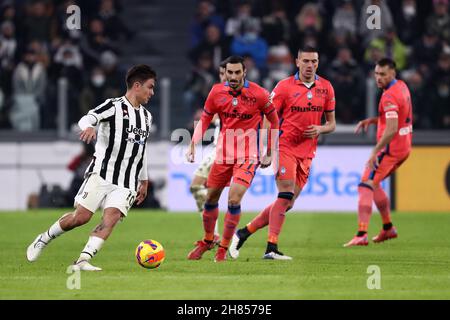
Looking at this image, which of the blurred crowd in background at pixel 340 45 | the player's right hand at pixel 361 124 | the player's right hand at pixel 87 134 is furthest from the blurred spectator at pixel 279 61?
the player's right hand at pixel 87 134

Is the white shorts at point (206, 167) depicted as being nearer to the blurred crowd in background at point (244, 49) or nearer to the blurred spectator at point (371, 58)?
the blurred crowd in background at point (244, 49)

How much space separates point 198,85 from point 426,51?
4460 millimetres

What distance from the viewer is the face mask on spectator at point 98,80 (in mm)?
23312

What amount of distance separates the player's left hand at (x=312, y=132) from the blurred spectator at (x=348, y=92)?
27.1 ft

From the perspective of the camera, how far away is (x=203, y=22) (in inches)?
972

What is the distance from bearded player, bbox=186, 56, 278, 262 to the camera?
13.2 meters

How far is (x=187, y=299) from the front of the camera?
9734 mm

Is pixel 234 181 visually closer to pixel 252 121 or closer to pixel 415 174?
pixel 252 121

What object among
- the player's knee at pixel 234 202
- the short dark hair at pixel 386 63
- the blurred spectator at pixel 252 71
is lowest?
the player's knee at pixel 234 202

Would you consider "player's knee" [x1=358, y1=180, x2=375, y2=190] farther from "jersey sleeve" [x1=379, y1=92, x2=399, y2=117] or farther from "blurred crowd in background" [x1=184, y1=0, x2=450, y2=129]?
"blurred crowd in background" [x1=184, y1=0, x2=450, y2=129]

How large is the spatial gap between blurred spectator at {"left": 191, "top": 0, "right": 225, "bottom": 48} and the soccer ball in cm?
1266

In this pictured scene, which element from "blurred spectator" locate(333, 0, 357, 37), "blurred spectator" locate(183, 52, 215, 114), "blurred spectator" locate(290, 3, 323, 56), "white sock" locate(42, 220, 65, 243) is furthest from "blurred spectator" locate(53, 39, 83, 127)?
"white sock" locate(42, 220, 65, 243)

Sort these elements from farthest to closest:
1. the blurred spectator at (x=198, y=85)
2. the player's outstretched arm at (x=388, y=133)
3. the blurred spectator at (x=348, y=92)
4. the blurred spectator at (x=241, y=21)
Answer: the blurred spectator at (x=241, y=21) < the blurred spectator at (x=198, y=85) < the blurred spectator at (x=348, y=92) < the player's outstretched arm at (x=388, y=133)
